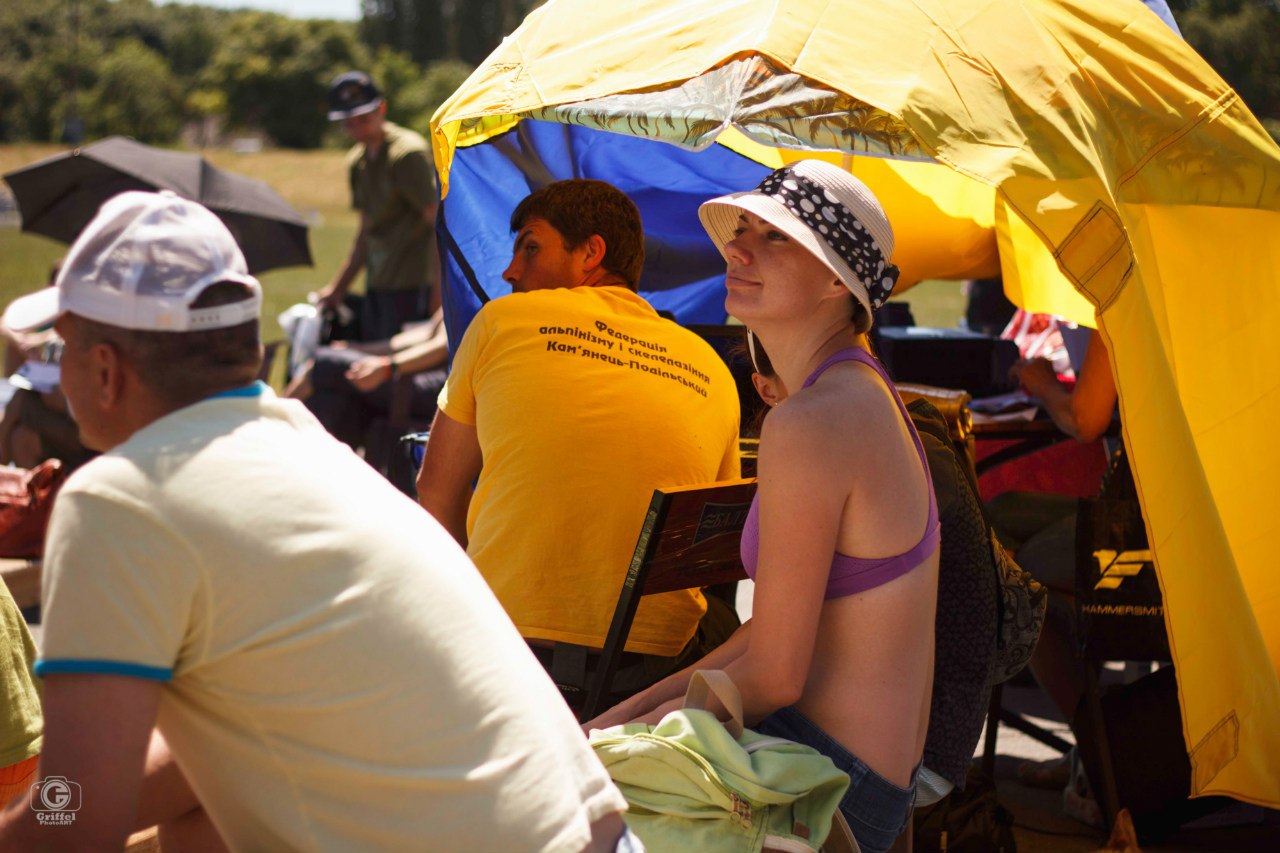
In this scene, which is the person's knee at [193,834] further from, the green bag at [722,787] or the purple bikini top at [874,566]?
the purple bikini top at [874,566]

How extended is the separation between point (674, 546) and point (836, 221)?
0.79m

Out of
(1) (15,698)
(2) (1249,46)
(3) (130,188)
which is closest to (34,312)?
(1) (15,698)

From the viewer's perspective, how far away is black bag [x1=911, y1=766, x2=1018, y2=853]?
3314mm

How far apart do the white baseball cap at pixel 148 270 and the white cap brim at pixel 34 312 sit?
0.08 meters

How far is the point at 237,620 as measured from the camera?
157cm

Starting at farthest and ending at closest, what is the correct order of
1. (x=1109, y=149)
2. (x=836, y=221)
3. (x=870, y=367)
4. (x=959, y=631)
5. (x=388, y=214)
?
(x=388, y=214)
(x=1109, y=149)
(x=959, y=631)
(x=836, y=221)
(x=870, y=367)

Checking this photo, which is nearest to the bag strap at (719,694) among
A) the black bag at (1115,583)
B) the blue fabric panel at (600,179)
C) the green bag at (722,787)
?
the green bag at (722,787)

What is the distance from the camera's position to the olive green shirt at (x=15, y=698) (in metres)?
2.37

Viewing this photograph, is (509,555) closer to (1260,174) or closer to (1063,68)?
(1063,68)

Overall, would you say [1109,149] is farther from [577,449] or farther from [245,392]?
[245,392]

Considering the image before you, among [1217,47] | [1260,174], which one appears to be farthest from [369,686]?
[1217,47]

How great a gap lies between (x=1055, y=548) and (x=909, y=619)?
2.12 meters

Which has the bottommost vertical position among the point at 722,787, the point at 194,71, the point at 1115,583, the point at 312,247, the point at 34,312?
the point at 194,71

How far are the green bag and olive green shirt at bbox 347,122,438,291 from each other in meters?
6.48
